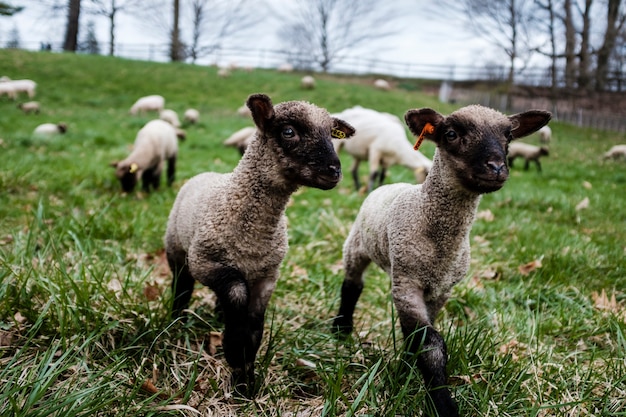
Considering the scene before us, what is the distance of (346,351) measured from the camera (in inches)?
118

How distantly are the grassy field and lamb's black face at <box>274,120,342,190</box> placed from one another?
0.84m

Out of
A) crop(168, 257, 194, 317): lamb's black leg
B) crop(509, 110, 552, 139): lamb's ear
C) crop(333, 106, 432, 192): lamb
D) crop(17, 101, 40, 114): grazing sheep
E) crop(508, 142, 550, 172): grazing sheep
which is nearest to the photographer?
crop(509, 110, 552, 139): lamb's ear

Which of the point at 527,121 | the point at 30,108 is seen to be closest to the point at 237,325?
the point at 527,121

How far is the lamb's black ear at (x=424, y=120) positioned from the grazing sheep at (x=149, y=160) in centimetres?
498

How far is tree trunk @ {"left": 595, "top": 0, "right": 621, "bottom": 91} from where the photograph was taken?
22181 millimetres

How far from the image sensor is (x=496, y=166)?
2.27 meters

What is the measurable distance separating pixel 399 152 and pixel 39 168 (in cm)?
590

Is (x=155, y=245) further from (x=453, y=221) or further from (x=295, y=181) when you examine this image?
(x=453, y=221)

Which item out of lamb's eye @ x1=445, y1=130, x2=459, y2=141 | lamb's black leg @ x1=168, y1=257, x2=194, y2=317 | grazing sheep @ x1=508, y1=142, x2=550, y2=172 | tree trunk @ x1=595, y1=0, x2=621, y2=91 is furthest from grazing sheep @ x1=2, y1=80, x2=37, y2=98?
tree trunk @ x1=595, y1=0, x2=621, y2=91

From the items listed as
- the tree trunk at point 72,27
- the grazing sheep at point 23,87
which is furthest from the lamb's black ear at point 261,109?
the tree trunk at point 72,27

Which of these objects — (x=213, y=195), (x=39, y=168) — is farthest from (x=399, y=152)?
(x=213, y=195)

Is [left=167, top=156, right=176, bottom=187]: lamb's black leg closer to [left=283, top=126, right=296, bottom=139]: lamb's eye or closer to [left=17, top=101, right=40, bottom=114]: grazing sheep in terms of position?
[left=283, top=126, right=296, bottom=139]: lamb's eye

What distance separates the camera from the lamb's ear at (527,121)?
2.66 metres

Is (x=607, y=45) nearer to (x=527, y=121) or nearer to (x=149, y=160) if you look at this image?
(x=149, y=160)
